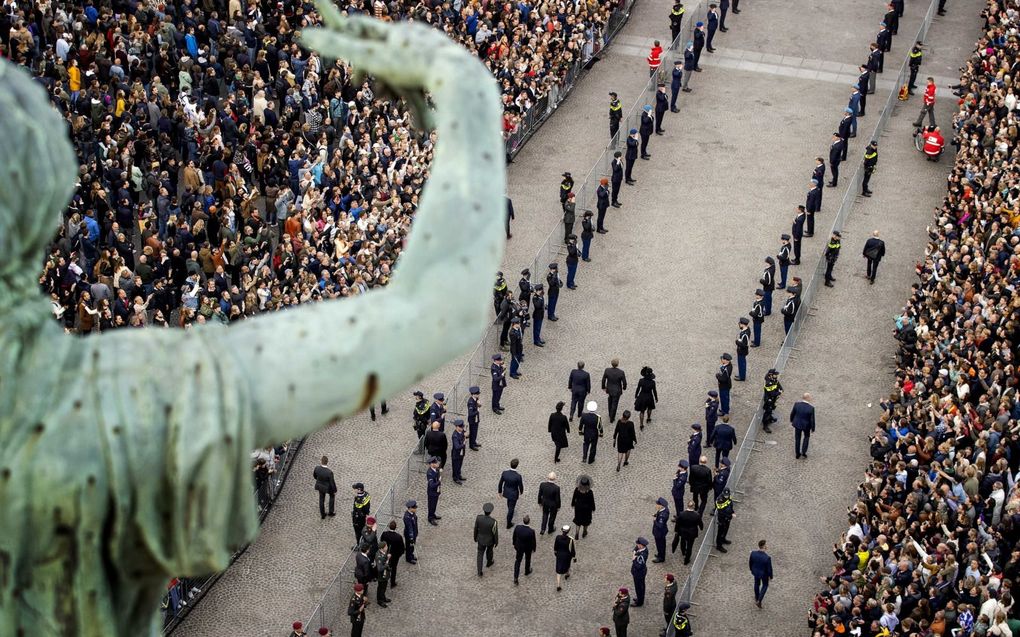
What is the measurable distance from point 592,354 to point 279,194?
7.61 metres

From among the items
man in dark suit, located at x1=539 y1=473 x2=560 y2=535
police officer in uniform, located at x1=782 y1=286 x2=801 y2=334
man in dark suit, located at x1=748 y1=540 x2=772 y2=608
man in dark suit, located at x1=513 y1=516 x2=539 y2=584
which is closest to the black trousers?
man in dark suit, located at x1=513 y1=516 x2=539 y2=584

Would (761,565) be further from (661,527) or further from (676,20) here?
(676,20)

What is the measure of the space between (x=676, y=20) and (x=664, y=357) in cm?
1832

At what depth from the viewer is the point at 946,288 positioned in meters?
37.6

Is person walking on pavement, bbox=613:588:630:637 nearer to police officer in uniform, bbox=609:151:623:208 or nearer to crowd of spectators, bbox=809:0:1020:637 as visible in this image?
crowd of spectators, bbox=809:0:1020:637

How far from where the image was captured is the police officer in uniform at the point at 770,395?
3581 cm

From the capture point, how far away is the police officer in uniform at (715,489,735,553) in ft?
106

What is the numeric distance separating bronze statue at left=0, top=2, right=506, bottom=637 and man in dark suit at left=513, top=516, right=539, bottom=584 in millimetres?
26620

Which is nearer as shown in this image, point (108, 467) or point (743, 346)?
point (108, 467)

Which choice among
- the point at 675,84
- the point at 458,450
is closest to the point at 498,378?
the point at 458,450

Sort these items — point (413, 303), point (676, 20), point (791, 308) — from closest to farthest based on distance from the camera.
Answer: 1. point (413, 303)
2. point (791, 308)
3. point (676, 20)

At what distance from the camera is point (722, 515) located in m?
32.5

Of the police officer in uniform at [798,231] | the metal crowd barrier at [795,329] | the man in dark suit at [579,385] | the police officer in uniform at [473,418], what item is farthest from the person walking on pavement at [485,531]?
the police officer in uniform at [798,231]

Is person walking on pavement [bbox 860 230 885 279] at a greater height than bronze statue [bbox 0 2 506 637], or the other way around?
bronze statue [bbox 0 2 506 637]
